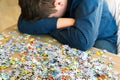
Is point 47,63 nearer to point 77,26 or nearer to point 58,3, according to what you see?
point 77,26

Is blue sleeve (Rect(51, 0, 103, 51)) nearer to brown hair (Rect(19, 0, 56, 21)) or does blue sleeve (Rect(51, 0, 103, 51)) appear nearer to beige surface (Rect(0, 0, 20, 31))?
brown hair (Rect(19, 0, 56, 21))

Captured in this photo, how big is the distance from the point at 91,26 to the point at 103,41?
26 centimetres

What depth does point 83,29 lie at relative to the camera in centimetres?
128

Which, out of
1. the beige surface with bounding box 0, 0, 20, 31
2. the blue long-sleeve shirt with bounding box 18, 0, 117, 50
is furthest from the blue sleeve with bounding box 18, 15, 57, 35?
the beige surface with bounding box 0, 0, 20, 31

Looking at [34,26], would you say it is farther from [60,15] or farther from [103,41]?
Answer: [103,41]

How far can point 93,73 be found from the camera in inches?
41.0

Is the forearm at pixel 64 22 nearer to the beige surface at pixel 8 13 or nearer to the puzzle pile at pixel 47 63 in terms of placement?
the puzzle pile at pixel 47 63

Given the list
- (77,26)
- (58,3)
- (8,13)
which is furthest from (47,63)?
(8,13)

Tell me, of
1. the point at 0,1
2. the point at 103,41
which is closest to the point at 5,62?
the point at 103,41

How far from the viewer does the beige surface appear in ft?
10.0

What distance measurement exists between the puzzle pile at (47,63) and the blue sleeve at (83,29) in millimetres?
52

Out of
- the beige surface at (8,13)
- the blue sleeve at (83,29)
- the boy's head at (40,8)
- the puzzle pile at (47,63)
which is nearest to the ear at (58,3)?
the boy's head at (40,8)

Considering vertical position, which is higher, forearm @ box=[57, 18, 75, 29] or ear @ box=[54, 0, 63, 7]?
ear @ box=[54, 0, 63, 7]

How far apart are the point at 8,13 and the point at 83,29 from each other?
2276 millimetres
